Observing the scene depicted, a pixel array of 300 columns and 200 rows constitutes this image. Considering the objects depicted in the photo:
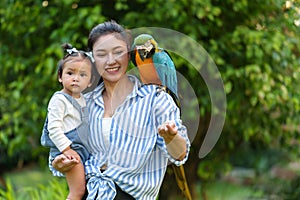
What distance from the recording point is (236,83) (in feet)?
12.8

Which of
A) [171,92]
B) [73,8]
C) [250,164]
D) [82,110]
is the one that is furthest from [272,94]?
[250,164]

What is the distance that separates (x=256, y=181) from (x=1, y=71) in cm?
307

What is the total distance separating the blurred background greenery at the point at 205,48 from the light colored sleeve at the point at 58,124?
148 cm

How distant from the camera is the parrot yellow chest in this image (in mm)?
1980

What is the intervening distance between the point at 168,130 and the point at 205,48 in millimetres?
2042

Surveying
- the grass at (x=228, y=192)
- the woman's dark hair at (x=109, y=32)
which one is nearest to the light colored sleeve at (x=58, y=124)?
the woman's dark hair at (x=109, y=32)

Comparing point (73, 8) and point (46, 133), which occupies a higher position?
point (73, 8)

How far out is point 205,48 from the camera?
370cm

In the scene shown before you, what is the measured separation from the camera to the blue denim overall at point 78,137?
1.92 m

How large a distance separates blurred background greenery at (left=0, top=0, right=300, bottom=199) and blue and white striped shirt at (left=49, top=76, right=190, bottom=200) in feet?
4.66

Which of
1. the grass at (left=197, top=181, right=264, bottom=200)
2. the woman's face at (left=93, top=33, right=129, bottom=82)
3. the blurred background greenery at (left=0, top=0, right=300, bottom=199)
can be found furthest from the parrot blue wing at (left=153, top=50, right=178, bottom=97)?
the grass at (left=197, top=181, right=264, bottom=200)

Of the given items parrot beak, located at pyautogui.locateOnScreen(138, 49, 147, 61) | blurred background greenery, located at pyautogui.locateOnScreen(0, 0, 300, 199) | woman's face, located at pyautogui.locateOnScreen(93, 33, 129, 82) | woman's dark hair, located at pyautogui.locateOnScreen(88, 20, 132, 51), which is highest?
blurred background greenery, located at pyautogui.locateOnScreen(0, 0, 300, 199)

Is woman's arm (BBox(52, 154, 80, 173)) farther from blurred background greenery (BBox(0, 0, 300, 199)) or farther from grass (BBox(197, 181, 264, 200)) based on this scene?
grass (BBox(197, 181, 264, 200))

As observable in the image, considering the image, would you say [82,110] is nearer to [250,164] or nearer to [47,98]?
[47,98]
